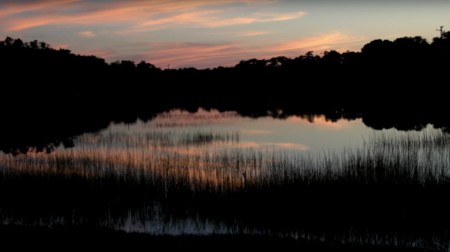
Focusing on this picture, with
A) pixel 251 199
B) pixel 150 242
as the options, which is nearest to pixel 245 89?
pixel 251 199

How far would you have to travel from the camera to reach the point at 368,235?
1312cm

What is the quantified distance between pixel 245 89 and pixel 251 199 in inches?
3935

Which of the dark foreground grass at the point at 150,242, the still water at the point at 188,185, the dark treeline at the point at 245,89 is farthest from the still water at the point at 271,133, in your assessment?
the dark foreground grass at the point at 150,242

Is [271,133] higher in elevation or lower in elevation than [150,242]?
lower

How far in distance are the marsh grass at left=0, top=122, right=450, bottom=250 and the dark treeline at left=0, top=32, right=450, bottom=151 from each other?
1559 cm

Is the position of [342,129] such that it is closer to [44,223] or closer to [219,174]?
[219,174]

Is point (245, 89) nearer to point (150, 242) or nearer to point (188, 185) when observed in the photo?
point (188, 185)

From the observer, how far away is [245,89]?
378ft

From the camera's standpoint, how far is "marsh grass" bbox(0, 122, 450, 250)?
13781mm

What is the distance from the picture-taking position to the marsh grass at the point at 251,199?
13781 millimetres

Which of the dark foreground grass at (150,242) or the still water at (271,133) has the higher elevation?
the dark foreground grass at (150,242)

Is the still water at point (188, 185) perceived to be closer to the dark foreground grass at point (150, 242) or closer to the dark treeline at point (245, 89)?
the dark foreground grass at point (150, 242)

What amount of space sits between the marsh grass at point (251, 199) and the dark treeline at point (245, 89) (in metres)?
15.6

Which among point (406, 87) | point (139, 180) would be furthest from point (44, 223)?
point (406, 87)
